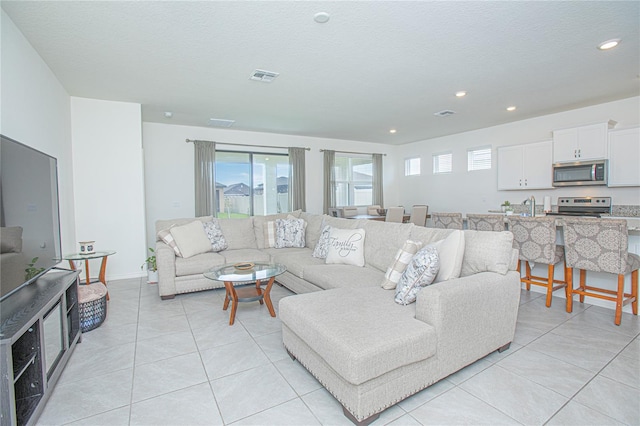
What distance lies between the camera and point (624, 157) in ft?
14.4

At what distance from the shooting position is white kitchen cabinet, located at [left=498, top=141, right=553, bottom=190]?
5.32 meters

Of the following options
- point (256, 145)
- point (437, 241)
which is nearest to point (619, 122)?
point (437, 241)

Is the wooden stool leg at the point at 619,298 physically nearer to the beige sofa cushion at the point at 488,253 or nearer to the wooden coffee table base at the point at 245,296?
the beige sofa cushion at the point at 488,253

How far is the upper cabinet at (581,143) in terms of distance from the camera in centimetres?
456

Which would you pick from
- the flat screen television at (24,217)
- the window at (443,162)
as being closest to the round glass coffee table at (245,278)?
the flat screen television at (24,217)

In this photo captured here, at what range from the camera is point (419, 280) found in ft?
6.86

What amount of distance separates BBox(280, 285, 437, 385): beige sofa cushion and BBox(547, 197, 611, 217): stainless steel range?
4464mm

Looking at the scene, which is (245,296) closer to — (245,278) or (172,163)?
(245,278)

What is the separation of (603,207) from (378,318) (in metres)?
4.88

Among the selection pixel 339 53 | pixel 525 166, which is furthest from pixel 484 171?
pixel 339 53

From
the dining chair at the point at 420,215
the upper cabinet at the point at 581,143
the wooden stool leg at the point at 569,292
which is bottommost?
the wooden stool leg at the point at 569,292

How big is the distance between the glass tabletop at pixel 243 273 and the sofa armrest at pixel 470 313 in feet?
5.16

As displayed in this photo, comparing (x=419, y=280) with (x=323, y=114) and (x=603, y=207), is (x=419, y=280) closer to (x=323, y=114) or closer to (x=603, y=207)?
(x=323, y=114)

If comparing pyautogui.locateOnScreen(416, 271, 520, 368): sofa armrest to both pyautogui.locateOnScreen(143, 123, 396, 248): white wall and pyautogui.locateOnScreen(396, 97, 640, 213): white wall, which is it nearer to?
pyautogui.locateOnScreen(396, 97, 640, 213): white wall
